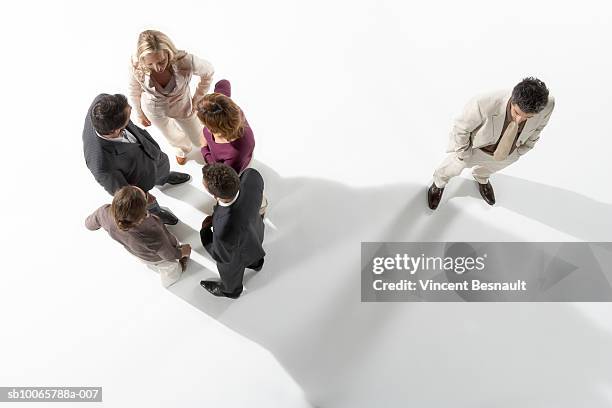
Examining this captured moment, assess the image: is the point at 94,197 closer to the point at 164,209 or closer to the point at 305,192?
the point at 164,209

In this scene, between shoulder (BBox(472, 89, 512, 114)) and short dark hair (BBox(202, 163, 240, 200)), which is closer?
short dark hair (BBox(202, 163, 240, 200))

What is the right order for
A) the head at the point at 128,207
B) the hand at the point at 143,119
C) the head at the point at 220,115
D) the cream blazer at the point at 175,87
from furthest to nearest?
1. the hand at the point at 143,119
2. the cream blazer at the point at 175,87
3. the head at the point at 220,115
4. the head at the point at 128,207

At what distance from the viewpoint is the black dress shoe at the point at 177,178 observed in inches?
129

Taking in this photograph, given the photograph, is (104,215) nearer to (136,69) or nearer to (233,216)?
(233,216)

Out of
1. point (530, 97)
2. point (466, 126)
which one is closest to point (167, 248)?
point (466, 126)

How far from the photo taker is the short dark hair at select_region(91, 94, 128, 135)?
A: 83.0 inches

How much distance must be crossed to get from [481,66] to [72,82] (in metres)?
3.62

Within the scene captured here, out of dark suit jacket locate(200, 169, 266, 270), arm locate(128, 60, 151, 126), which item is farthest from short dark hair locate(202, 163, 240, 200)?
arm locate(128, 60, 151, 126)

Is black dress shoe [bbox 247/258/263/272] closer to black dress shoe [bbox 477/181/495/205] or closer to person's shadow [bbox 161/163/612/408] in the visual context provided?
person's shadow [bbox 161/163/612/408]

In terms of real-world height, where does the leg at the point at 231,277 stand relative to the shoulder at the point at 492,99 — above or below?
below

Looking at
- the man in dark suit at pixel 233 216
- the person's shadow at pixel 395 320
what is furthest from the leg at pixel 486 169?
the man in dark suit at pixel 233 216

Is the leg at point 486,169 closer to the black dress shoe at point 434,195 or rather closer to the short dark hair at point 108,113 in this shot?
the black dress shoe at point 434,195

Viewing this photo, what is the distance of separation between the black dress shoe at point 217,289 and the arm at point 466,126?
66.6 inches

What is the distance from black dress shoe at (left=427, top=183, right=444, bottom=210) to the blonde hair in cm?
200
